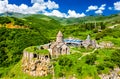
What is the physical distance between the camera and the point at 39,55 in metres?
84.7

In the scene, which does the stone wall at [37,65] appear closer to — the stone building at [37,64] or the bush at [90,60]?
the stone building at [37,64]

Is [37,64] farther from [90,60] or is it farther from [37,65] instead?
[90,60]

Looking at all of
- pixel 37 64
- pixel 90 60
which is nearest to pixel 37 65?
pixel 37 64

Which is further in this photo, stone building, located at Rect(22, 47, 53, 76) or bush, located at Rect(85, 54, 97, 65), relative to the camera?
stone building, located at Rect(22, 47, 53, 76)

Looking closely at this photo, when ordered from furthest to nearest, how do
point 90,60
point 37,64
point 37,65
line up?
point 37,65
point 37,64
point 90,60

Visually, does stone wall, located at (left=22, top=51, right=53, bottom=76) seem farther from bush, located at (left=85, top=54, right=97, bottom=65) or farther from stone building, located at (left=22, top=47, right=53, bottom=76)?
bush, located at (left=85, top=54, right=97, bottom=65)

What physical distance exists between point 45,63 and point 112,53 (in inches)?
812

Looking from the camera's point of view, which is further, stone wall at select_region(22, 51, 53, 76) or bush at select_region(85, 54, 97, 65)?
stone wall at select_region(22, 51, 53, 76)

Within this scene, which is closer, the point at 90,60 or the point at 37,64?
the point at 90,60

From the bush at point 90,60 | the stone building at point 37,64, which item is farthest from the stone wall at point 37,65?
the bush at point 90,60

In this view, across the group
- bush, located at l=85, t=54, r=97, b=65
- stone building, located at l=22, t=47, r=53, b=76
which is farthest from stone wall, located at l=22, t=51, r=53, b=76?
bush, located at l=85, t=54, r=97, b=65

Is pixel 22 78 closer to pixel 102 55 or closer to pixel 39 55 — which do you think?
pixel 39 55

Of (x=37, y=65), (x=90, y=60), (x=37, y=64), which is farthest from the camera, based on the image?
(x=37, y=65)

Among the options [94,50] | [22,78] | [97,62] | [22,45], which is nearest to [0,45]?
[22,45]
